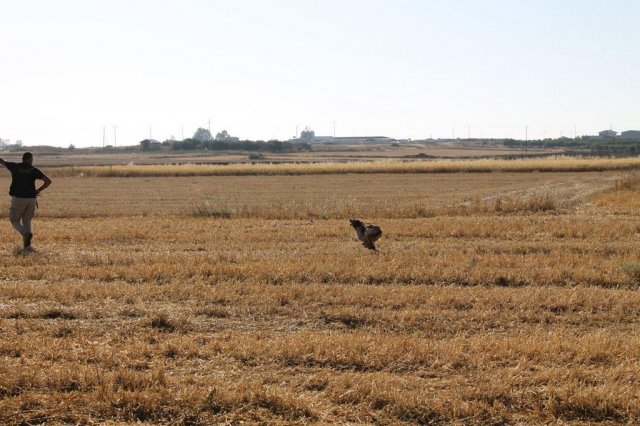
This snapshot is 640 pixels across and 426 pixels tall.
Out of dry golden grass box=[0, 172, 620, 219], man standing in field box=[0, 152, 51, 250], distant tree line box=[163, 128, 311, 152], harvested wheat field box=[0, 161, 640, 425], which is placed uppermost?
distant tree line box=[163, 128, 311, 152]

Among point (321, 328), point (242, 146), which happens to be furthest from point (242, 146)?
point (321, 328)

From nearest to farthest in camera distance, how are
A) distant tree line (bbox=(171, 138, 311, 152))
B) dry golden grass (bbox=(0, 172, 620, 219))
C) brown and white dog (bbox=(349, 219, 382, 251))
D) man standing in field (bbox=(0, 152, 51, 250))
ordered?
1. brown and white dog (bbox=(349, 219, 382, 251))
2. man standing in field (bbox=(0, 152, 51, 250))
3. dry golden grass (bbox=(0, 172, 620, 219))
4. distant tree line (bbox=(171, 138, 311, 152))

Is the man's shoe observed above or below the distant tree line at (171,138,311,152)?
below

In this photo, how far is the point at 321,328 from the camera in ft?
27.7

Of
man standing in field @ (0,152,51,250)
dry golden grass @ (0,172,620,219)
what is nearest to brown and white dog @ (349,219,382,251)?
man standing in field @ (0,152,51,250)

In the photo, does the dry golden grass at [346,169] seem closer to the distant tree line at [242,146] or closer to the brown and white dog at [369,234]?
the brown and white dog at [369,234]

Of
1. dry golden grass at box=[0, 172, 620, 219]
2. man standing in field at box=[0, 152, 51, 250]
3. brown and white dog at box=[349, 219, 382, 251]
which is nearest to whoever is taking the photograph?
brown and white dog at box=[349, 219, 382, 251]

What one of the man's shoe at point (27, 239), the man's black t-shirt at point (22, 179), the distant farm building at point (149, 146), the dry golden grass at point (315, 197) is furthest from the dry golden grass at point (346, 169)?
the distant farm building at point (149, 146)

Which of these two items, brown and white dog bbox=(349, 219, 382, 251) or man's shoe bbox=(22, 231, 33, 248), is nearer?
brown and white dog bbox=(349, 219, 382, 251)

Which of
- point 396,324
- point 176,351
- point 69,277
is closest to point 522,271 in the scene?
point 396,324

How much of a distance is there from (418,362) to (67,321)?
4.25 metres

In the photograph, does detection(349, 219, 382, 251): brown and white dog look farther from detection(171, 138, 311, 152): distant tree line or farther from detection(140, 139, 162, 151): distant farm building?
detection(140, 139, 162, 151): distant farm building

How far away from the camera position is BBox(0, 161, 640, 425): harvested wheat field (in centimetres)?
581

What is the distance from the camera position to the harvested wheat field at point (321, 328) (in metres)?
5.81
